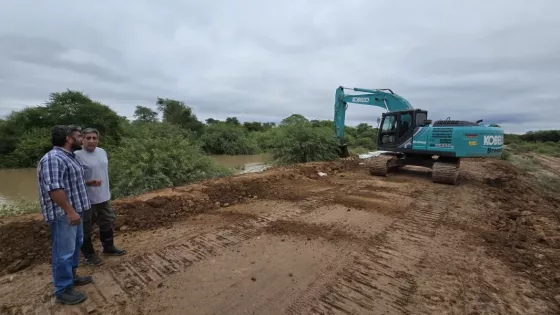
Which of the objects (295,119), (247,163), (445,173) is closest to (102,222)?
(445,173)

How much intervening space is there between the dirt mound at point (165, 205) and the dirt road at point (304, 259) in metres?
0.02

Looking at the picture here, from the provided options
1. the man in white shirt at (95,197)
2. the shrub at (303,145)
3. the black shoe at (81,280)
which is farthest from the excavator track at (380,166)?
the black shoe at (81,280)

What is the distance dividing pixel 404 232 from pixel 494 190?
5782 millimetres

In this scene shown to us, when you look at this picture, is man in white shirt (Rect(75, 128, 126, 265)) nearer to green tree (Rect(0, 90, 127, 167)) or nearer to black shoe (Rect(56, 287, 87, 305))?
black shoe (Rect(56, 287, 87, 305))

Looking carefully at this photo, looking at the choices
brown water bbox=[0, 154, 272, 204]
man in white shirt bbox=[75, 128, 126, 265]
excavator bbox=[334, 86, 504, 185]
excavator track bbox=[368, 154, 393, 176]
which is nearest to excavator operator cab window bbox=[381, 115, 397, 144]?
excavator bbox=[334, 86, 504, 185]

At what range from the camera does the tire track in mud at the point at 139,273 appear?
8.33 ft

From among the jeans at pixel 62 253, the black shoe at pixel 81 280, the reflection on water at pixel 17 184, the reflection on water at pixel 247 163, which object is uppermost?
the jeans at pixel 62 253

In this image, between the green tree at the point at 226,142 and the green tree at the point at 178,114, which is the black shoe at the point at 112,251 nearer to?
the green tree at the point at 226,142

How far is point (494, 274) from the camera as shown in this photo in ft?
10.9

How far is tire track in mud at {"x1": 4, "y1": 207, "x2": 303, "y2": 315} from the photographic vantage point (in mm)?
2539

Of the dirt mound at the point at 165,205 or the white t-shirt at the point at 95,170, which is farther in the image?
the dirt mound at the point at 165,205

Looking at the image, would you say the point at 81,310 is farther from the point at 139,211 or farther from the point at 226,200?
the point at 226,200

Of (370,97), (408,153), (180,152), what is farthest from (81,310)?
(370,97)

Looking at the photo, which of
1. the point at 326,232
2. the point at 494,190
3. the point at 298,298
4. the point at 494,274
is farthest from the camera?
the point at 494,190
